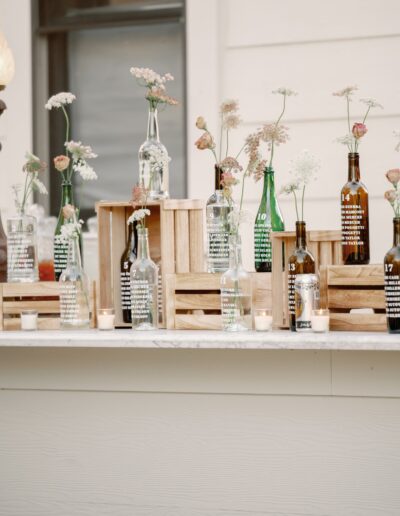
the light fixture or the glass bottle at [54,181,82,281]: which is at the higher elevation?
the light fixture

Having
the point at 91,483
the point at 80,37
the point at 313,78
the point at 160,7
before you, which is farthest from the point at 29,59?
the point at 91,483

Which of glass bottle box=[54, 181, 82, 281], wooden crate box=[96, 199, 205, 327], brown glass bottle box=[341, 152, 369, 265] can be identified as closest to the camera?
brown glass bottle box=[341, 152, 369, 265]

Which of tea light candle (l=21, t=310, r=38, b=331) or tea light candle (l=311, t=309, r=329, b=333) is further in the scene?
tea light candle (l=21, t=310, r=38, b=331)

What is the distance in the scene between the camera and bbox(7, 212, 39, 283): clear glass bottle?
5.94 ft

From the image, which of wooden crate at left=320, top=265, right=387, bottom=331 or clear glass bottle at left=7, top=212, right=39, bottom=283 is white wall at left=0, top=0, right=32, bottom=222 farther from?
wooden crate at left=320, top=265, right=387, bottom=331

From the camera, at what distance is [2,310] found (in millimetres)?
1806

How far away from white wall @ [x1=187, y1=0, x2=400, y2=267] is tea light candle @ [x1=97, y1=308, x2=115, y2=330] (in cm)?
133

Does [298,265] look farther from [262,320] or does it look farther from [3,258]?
[3,258]

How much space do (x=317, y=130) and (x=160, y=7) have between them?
76 cm

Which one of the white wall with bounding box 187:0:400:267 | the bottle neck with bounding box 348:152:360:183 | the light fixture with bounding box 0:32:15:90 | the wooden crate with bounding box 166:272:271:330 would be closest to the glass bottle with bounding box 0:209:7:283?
the light fixture with bounding box 0:32:15:90

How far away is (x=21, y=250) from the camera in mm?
1818

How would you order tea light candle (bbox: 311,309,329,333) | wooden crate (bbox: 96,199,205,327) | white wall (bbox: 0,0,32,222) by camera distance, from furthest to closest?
1. white wall (bbox: 0,0,32,222)
2. wooden crate (bbox: 96,199,205,327)
3. tea light candle (bbox: 311,309,329,333)

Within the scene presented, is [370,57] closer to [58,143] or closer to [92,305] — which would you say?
[58,143]

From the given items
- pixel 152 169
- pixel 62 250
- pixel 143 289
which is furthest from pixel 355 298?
pixel 62 250
